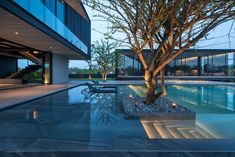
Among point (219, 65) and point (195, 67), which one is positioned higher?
point (219, 65)

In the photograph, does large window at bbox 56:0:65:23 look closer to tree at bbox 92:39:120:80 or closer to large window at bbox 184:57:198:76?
tree at bbox 92:39:120:80

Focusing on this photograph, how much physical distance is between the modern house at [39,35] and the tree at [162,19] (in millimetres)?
1861

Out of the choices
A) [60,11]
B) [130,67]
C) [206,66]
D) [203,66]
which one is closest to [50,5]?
[60,11]

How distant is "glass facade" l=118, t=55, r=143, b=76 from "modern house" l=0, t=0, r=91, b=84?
277 inches

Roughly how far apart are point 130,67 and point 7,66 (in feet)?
51.3

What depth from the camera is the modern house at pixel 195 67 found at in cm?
3738

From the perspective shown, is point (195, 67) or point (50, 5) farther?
point (195, 67)

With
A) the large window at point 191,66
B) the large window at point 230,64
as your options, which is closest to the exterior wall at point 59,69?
the large window at point 191,66

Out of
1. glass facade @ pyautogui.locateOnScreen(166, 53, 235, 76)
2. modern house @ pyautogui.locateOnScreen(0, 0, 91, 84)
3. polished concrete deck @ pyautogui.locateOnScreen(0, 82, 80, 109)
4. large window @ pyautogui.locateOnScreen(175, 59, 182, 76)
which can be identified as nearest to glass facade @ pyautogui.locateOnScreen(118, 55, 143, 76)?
glass facade @ pyautogui.locateOnScreen(166, 53, 235, 76)

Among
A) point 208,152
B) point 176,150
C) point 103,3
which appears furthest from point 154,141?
point 103,3

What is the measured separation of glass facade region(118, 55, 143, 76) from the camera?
1490 inches

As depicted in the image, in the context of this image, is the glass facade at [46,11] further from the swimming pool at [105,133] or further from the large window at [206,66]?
the large window at [206,66]

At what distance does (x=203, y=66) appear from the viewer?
129 feet

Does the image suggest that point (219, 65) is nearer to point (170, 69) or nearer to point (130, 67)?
point (170, 69)
